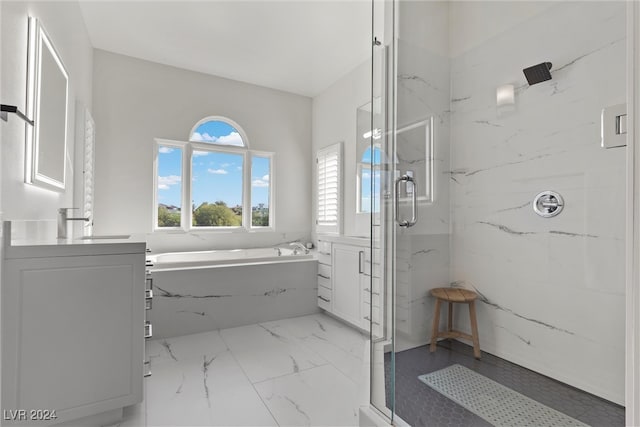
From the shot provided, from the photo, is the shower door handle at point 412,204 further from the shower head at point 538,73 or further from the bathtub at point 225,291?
the bathtub at point 225,291

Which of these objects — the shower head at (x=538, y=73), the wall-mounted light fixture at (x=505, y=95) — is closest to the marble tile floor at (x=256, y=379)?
the wall-mounted light fixture at (x=505, y=95)

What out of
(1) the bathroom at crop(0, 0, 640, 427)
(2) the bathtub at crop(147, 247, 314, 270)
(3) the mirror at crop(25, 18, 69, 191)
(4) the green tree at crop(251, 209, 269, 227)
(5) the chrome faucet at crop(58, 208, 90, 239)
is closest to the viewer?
(1) the bathroom at crop(0, 0, 640, 427)

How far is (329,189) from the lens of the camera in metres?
3.97

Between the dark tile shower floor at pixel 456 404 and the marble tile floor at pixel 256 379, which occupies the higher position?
the dark tile shower floor at pixel 456 404

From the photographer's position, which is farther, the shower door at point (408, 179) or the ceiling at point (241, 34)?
the ceiling at point (241, 34)

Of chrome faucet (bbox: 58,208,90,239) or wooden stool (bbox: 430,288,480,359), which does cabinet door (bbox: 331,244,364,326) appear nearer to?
wooden stool (bbox: 430,288,480,359)

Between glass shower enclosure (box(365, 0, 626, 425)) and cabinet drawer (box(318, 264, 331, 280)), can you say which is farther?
cabinet drawer (box(318, 264, 331, 280))

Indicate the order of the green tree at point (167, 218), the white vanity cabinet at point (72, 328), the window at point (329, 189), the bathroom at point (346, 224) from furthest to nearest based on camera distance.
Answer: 1. the window at point (329, 189)
2. the green tree at point (167, 218)
3. the bathroom at point (346, 224)
4. the white vanity cabinet at point (72, 328)

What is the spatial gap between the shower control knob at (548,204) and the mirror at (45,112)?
2.81 metres

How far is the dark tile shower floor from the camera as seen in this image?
1.46 meters

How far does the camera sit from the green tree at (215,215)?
3840 mm

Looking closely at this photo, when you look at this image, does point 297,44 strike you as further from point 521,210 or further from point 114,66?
point 521,210

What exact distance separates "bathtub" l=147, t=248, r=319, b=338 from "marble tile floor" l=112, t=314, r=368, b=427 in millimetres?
146

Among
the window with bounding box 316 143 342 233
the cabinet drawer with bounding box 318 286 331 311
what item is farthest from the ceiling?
the cabinet drawer with bounding box 318 286 331 311
